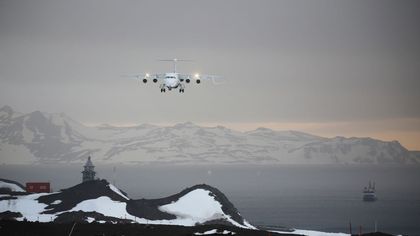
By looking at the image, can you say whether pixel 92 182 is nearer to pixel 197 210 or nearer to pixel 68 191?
pixel 68 191

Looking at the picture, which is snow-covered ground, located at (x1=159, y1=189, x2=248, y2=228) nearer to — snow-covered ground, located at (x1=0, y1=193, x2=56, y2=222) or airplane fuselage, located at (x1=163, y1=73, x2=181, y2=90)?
snow-covered ground, located at (x1=0, y1=193, x2=56, y2=222)

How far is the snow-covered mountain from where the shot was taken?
564 ft

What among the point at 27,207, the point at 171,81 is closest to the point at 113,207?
the point at 27,207

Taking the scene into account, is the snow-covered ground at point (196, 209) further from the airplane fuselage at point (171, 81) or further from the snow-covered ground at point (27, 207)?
the airplane fuselage at point (171, 81)

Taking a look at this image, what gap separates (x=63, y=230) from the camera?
115250mm

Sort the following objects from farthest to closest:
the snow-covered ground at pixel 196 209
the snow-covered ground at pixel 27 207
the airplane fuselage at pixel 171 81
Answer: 1. the snow-covered ground at pixel 196 209
2. the snow-covered ground at pixel 27 207
3. the airplane fuselage at pixel 171 81

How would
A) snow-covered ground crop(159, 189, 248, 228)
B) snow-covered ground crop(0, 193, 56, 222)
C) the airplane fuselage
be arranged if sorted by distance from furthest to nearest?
snow-covered ground crop(159, 189, 248, 228), snow-covered ground crop(0, 193, 56, 222), the airplane fuselage

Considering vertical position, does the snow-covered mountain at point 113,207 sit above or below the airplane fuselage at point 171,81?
below

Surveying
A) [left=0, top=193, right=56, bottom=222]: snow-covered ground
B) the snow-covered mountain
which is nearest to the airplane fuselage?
the snow-covered mountain

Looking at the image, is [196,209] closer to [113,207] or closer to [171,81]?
[113,207]

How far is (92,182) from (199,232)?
83863mm

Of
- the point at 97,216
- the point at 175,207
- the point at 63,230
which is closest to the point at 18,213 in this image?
the point at 97,216

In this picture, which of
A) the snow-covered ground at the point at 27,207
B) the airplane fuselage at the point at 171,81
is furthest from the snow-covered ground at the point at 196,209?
the airplane fuselage at the point at 171,81

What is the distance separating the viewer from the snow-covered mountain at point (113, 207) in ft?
564
